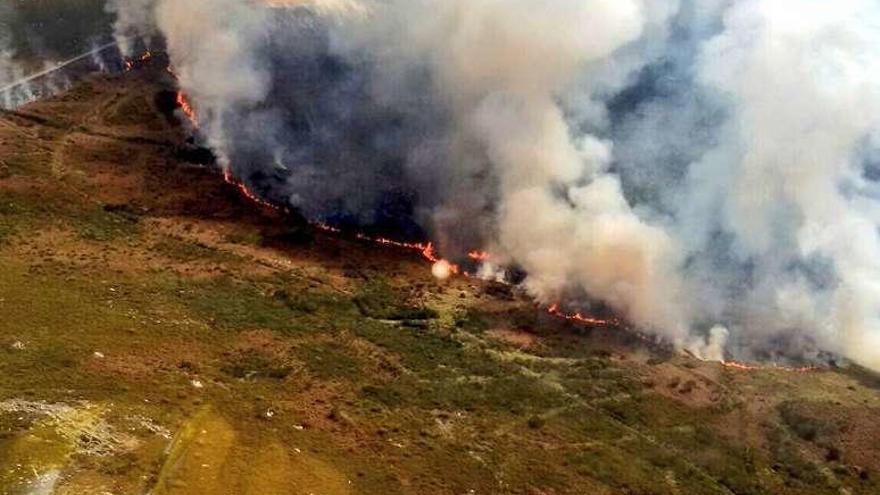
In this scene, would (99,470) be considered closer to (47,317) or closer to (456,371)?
(47,317)

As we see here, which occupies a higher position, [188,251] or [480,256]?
[480,256]

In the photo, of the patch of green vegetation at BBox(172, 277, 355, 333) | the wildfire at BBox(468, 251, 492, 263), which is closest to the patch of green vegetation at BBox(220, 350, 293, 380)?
the patch of green vegetation at BBox(172, 277, 355, 333)

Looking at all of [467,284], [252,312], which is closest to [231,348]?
[252,312]

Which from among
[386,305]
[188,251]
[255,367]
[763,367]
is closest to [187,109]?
[188,251]

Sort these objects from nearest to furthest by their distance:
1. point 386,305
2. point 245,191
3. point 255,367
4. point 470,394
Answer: point 470,394
point 255,367
point 386,305
point 245,191

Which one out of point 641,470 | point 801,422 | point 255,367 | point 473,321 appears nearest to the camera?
point 641,470

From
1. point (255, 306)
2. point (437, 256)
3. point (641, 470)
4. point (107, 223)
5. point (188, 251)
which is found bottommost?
point (641, 470)

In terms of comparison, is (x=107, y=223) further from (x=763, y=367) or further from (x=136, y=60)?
(x=763, y=367)
